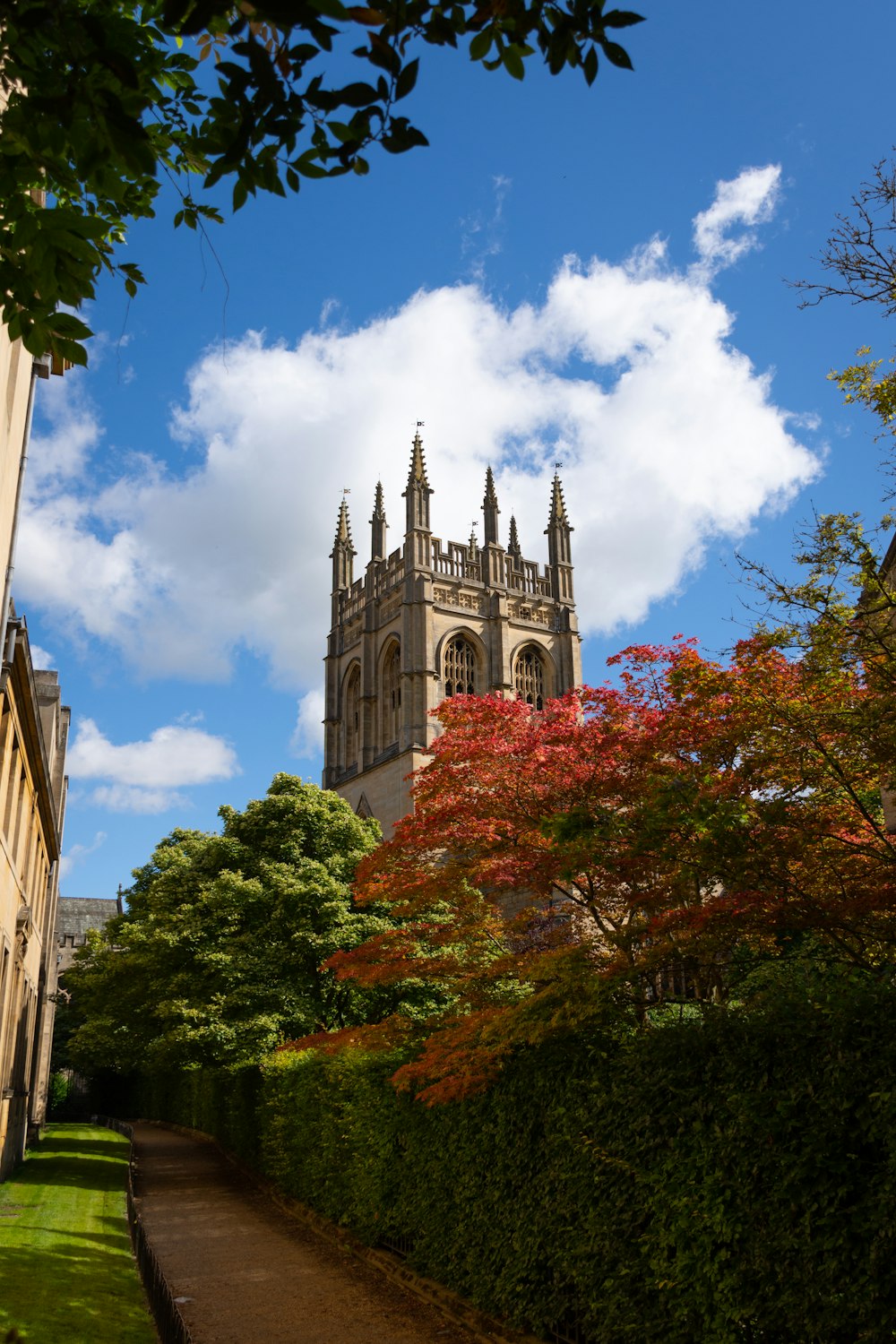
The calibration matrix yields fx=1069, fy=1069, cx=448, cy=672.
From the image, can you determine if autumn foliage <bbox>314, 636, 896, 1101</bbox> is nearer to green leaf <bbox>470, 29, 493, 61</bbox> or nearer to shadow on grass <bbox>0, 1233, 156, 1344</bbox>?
shadow on grass <bbox>0, 1233, 156, 1344</bbox>

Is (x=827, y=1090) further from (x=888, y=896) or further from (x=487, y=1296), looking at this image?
(x=487, y=1296)

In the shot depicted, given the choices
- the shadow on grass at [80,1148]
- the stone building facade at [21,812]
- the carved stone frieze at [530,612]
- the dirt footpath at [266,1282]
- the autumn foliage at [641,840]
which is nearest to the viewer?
the autumn foliage at [641,840]

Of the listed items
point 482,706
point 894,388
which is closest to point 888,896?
point 894,388

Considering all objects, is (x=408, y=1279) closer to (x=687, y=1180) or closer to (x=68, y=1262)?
(x=68, y=1262)

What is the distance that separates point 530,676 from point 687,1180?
7119 cm

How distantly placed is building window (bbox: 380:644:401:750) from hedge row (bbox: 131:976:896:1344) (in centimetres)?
6318

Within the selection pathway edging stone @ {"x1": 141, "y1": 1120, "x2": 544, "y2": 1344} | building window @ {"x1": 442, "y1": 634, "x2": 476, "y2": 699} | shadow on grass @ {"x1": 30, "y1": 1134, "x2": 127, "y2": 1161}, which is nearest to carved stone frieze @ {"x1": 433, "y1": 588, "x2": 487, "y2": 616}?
building window @ {"x1": 442, "y1": 634, "x2": 476, "y2": 699}

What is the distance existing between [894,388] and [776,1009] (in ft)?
18.2

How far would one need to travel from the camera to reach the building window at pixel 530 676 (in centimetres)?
7694

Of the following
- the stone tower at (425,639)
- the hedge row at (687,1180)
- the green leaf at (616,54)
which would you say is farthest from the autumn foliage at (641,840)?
the stone tower at (425,639)

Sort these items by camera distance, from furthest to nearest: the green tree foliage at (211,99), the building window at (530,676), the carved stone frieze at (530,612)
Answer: the carved stone frieze at (530,612) < the building window at (530,676) < the green tree foliage at (211,99)

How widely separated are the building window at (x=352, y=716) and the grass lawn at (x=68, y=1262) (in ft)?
184

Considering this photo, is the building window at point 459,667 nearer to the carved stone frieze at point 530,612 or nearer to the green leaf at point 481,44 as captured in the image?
the carved stone frieze at point 530,612

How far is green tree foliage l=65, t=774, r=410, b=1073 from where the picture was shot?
82.2 feet
